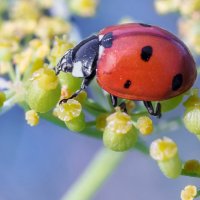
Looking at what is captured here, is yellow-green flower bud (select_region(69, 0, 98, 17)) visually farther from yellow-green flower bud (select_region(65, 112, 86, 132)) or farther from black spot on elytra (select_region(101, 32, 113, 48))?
yellow-green flower bud (select_region(65, 112, 86, 132))

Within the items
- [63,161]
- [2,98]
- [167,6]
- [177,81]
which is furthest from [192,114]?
[63,161]

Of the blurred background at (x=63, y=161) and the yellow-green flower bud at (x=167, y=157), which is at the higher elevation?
the yellow-green flower bud at (x=167, y=157)

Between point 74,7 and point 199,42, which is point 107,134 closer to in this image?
point 199,42

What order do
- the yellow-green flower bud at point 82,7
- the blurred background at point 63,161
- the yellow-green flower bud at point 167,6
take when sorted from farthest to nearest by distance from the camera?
the blurred background at point 63,161 → the yellow-green flower bud at point 82,7 → the yellow-green flower bud at point 167,6

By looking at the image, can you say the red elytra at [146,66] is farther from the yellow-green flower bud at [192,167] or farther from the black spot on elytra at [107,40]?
the yellow-green flower bud at [192,167]

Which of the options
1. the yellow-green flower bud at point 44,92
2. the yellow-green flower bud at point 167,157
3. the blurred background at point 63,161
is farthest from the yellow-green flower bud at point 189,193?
the blurred background at point 63,161

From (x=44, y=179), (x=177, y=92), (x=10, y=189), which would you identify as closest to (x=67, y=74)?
(x=177, y=92)

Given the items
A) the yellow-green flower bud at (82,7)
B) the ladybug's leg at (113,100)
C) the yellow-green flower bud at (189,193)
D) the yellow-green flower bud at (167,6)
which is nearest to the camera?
the yellow-green flower bud at (189,193)
